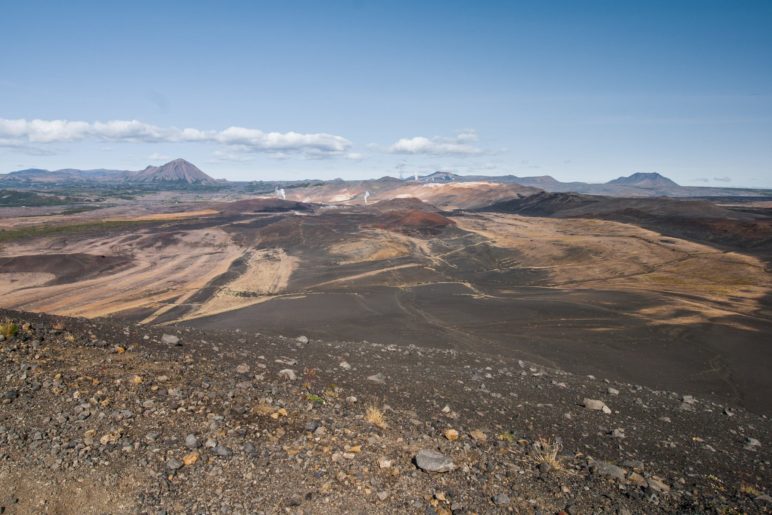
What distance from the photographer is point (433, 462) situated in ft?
21.0

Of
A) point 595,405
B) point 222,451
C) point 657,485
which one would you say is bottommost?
point 595,405

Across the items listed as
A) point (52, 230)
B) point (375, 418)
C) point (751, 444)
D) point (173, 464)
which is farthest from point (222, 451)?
point (52, 230)

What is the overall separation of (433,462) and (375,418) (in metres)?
1.48

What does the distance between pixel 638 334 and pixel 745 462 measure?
14.1m

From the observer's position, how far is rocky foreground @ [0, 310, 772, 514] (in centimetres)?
549

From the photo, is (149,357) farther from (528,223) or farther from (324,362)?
(528,223)

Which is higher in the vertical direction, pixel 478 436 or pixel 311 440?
pixel 311 440

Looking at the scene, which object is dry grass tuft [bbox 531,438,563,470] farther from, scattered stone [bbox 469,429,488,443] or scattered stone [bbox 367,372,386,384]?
scattered stone [bbox 367,372,386,384]

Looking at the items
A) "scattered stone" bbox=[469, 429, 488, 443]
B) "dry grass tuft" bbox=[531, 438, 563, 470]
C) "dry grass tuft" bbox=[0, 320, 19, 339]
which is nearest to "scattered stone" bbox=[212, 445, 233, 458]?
"scattered stone" bbox=[469, 429, 488, 443]

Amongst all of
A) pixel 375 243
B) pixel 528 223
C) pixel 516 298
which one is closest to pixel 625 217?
pixel 528 223

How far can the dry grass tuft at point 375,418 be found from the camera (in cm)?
750

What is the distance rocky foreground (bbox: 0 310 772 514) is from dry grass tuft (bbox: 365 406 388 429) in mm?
26

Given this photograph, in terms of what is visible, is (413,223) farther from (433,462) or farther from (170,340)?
(433,462)

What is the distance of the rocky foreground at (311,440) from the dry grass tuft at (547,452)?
5 centimetres
